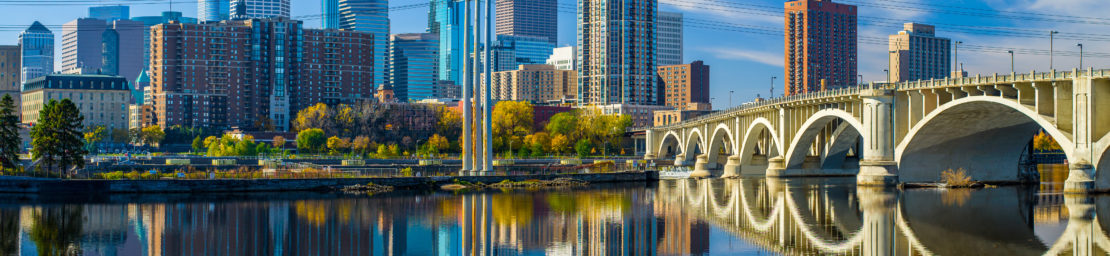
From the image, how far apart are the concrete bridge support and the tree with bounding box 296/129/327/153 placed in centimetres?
8915

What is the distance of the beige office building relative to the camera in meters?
183

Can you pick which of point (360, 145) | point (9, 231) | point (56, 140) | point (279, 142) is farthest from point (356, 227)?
point (279, 142)

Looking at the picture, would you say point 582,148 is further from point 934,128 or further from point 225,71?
point 934,128

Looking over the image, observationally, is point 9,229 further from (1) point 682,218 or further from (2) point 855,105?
(2) point 855,105

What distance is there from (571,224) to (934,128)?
29.5 m

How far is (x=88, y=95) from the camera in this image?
189 m

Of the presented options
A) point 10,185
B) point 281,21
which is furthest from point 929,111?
point 281,21

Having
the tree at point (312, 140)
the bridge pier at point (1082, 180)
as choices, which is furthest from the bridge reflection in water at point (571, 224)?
the tree at point (312, 140)

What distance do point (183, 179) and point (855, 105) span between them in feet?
151

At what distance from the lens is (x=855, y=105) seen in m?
76.9

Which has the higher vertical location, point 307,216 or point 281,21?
point 281,21

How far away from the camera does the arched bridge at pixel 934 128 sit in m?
54.8

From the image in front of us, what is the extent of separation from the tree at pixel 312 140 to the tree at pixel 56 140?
67.3 m

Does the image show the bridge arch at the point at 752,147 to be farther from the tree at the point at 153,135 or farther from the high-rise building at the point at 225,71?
the high-rise building at the point at 225,71
